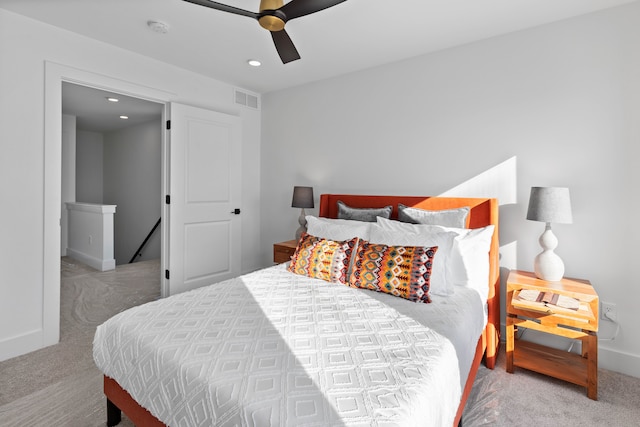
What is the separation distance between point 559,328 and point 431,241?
39.4 inches

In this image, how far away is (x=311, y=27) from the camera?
2.54 metres

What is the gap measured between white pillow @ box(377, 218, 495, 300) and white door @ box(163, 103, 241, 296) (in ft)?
8.22

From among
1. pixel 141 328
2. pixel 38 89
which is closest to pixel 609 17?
pixel 141 328

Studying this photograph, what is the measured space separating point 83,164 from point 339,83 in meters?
6.30

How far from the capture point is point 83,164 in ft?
22.5

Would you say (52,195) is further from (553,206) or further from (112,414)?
(553,206)

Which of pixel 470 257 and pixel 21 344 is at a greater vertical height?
pixel 470 257

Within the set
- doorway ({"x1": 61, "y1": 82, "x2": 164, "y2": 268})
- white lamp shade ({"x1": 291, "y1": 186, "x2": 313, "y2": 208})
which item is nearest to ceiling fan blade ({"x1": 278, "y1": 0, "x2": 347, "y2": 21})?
white lamp shade ({"x1": 291, "y1": 186, "x2": 313, "y2": 208})

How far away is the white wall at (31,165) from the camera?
7.95 ft

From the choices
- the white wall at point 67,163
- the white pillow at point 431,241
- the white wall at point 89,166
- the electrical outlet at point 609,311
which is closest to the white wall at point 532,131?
the electrical outlet at point 609,311

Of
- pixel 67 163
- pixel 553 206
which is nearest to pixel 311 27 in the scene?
pixel 553 206

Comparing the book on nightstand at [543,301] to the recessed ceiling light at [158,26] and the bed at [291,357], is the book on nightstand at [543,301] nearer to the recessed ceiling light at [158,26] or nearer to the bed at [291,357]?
the bed at [291,357]

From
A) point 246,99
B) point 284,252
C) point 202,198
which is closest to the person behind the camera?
point 284,252

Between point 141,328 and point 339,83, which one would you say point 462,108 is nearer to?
point 339,83
